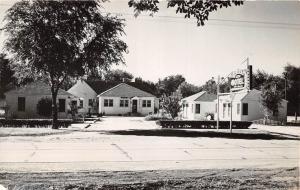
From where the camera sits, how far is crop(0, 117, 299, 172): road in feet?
38.3

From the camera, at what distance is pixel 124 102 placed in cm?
5191

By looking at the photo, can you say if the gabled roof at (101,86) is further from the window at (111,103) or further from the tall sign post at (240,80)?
the tall sign post at (240,80)

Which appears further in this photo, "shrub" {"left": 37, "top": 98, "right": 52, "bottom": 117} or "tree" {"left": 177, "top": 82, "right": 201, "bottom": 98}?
"tree" {"left": 177, "top": 82, "right": 201, "bottom": 98}

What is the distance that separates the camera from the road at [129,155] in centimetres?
1166

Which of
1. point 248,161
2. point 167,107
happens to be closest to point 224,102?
point 167,107

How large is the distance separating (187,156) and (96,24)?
42.9 feet

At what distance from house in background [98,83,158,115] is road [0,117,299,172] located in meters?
32.4

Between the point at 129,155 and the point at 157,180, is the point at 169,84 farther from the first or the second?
the point at 157,180

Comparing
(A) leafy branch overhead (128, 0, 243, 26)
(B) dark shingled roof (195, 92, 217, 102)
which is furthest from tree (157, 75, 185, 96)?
(A) leafy branch overhead (128, 0, 243, 26)

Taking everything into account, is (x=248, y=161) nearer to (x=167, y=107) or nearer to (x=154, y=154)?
(x=154, y=154)

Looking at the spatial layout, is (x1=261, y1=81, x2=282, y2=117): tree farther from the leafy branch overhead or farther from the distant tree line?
the leafy branch overhead

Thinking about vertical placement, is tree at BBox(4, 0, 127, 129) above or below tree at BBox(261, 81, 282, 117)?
above

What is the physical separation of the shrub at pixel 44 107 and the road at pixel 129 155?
17932mm

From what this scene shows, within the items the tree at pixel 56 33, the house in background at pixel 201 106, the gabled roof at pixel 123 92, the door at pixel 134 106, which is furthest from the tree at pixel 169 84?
the tree at pixel 56 33
